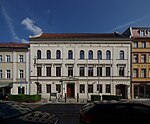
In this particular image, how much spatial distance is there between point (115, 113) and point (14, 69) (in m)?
37.8

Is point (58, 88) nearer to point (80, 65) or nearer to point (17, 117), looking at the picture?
point (80, 65)

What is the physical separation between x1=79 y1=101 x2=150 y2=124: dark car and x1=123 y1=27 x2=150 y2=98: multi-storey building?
120 ft

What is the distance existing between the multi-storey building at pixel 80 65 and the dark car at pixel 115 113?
34.8m

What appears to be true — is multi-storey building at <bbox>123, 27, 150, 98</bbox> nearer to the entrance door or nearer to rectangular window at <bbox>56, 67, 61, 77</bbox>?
the entrance door

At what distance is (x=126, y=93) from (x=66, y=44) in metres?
15.4

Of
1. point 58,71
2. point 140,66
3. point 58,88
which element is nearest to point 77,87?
point 58,88

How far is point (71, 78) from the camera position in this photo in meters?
43.7

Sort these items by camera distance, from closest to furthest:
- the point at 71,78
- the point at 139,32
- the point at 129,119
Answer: the point at 129,119
the point at 71,78
the point at 139,32

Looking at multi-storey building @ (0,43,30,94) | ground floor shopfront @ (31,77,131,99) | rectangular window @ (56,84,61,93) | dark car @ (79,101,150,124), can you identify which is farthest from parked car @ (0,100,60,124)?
multi-storey building @ (0,43,30,94)

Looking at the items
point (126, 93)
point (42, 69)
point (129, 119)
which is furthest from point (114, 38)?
point (129, 119)

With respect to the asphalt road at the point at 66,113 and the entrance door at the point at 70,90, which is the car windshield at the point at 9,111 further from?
the entrance door at the point at 70,90

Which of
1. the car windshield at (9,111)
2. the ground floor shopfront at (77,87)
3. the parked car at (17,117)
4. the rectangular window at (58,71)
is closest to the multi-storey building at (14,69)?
the ground floor shopfront at (77,87)

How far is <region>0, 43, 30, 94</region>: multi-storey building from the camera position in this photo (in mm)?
43969

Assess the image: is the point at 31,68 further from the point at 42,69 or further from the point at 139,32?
the point at 139,32
